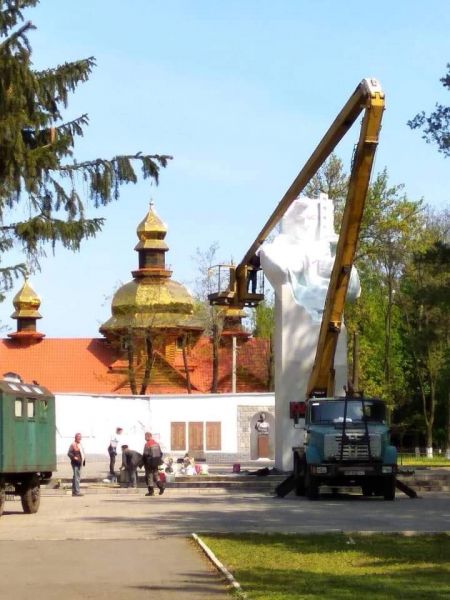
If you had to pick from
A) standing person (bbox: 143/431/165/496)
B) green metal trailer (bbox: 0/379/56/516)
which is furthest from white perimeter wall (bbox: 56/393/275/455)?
green metal trailer (bbox: 0/379/56/516)

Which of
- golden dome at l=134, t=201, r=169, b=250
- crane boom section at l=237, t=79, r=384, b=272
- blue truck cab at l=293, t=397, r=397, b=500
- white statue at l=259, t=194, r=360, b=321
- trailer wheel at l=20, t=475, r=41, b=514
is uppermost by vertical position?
golden dome at l=134, t=201, r=169, b=250

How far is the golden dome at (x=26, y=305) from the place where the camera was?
8731 cm

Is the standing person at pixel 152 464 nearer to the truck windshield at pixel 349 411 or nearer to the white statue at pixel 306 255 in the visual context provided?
the truck windshield at pixel 349 411

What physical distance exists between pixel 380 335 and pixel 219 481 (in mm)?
43694

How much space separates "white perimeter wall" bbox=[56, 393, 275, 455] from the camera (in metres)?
57.0

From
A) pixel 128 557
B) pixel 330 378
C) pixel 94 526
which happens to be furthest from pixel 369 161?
pixel 128 557

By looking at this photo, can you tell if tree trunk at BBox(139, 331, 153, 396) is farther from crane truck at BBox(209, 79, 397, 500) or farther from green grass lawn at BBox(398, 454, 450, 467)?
crane truck at BBox(209, 79, 397, 500)

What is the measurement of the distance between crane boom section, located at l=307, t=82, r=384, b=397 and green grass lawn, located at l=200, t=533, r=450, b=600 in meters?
14.4

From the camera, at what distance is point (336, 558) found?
15.5 meters

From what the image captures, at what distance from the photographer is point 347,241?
3241 centimetres

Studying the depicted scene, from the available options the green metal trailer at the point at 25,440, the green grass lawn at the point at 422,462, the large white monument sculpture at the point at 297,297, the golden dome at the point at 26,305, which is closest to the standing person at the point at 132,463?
the large white monument sculpture at the point at 297,297

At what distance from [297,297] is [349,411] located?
422 inches

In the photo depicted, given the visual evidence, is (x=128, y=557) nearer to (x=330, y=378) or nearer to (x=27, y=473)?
(x=27, y=473)

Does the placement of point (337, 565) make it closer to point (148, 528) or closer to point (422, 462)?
point (148, 528)
